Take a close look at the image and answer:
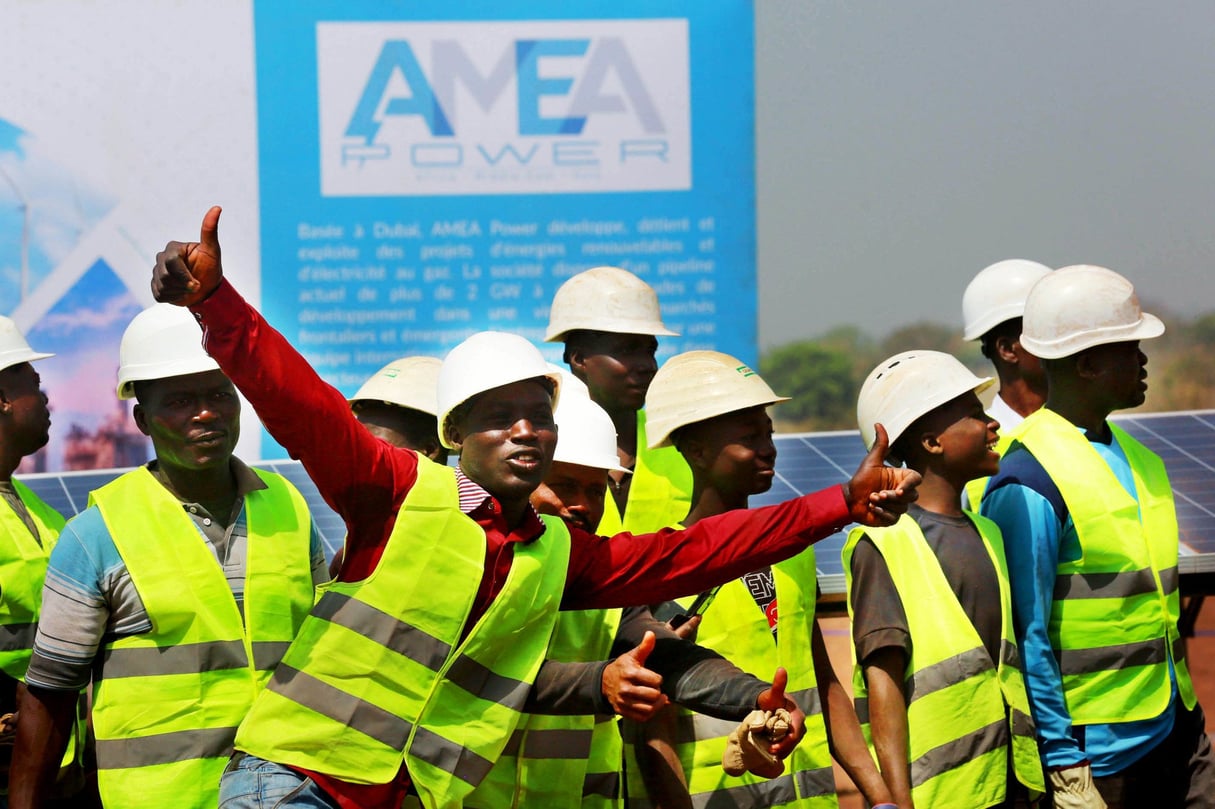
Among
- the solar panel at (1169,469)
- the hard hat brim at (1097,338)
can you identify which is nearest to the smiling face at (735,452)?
the hard hat brim at (1097,338)

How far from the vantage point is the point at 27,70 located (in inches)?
253

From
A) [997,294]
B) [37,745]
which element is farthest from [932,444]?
[37,745]

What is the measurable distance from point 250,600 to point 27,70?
3.36 meters

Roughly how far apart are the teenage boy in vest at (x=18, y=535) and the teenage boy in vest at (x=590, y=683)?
5.22ft

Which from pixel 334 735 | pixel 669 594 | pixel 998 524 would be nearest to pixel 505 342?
pixel 669 594

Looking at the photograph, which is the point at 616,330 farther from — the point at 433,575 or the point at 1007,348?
the point at 433,575

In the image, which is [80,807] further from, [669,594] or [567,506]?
[669,594]

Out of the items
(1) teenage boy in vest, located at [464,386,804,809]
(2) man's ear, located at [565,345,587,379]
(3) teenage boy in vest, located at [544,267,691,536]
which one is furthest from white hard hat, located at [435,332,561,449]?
(2) man's ear, located at [565,345,587,379]

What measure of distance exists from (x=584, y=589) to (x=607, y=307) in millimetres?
2150

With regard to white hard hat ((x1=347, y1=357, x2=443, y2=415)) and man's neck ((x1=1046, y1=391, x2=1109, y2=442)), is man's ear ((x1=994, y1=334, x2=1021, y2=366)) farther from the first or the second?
white hard hat ((x1=347, y1=357, x2=443, y2=415))

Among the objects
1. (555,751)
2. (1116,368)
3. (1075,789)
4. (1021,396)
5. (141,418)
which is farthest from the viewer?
(1021,396)

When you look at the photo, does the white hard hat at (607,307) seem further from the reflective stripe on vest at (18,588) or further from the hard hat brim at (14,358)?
the reflective stripe on vest at (18,588)

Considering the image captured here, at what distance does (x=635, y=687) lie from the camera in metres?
3.23

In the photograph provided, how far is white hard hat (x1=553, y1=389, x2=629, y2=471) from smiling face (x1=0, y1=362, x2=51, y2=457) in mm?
1770
